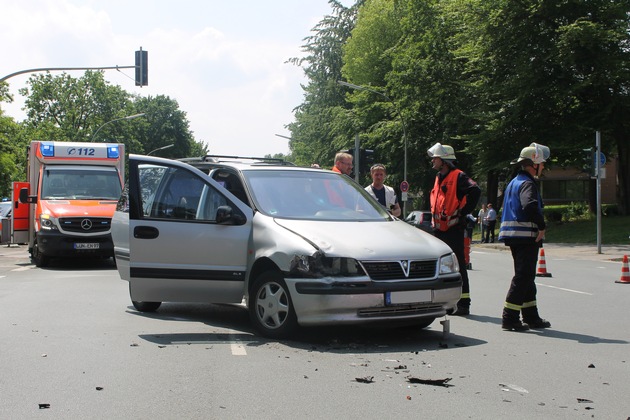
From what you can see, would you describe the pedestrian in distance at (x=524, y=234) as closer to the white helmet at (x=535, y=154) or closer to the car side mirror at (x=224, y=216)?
the white helmet at (x=535, y=154)

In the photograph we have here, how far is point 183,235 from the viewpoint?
8.32 metres

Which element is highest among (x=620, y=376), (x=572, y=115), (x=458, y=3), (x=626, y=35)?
(x=458, y=3)

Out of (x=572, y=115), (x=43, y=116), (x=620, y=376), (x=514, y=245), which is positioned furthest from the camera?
(x=43, y=116)

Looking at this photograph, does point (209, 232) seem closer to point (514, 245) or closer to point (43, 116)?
point (514, 245)

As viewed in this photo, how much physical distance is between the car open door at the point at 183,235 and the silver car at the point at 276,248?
1cm

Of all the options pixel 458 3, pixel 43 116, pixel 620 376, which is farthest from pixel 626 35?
pixel 43 116

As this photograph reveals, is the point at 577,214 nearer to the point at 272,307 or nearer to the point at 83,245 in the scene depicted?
the point at 83,245

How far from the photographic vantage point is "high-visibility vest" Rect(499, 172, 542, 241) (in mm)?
8383

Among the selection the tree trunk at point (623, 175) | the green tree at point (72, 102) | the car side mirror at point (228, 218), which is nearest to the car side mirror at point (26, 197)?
the car side mirror at point (228, 218)

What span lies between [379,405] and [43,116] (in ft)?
252

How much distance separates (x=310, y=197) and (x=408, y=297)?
70.0 inches

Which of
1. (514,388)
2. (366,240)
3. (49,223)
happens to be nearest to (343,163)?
(366,240)

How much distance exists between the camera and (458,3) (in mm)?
37594

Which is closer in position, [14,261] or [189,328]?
[189,328]
